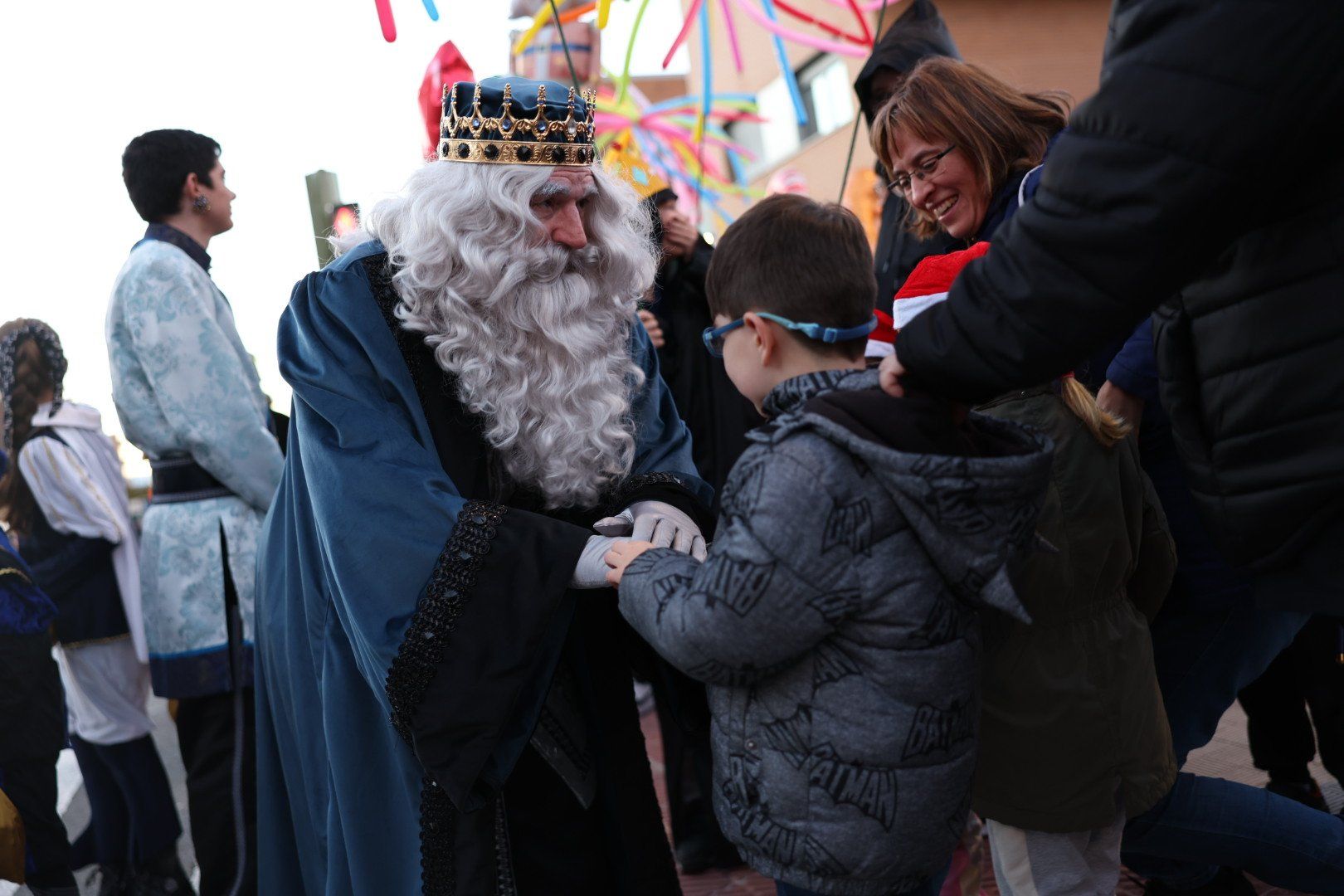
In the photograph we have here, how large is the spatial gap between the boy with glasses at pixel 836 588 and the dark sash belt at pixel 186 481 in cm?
180

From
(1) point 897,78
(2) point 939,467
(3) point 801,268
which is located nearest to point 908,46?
(1) point 897,78

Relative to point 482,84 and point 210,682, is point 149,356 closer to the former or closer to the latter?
point 210,682

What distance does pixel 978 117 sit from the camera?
7.43 feet

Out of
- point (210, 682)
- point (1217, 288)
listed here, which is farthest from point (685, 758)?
point (1217, 288)

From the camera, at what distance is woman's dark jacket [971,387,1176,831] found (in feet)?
6.13

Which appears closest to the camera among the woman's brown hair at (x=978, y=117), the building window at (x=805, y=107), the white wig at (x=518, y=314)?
the white wig at (x=518, y=314)

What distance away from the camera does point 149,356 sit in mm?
2912

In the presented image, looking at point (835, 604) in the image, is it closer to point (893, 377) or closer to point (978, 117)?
point (893, 377)

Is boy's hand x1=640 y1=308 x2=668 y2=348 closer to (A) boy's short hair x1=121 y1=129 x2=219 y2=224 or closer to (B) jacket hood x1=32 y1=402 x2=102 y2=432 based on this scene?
(A) boy's short hair x1=121 y1=129 x2=219 y2=224

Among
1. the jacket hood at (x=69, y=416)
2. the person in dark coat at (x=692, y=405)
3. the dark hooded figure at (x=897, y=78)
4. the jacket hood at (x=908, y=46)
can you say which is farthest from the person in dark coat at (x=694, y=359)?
the jacket hood at (x=69, y=416)

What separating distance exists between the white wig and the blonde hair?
80 centimetres

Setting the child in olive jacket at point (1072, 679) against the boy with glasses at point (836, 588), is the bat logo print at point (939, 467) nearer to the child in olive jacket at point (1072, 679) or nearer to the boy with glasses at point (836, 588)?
the boy with glasses at point (836, 588)

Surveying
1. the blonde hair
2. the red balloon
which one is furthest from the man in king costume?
the red balloon

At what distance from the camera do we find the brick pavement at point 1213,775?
2936mm
